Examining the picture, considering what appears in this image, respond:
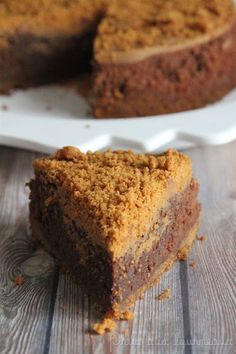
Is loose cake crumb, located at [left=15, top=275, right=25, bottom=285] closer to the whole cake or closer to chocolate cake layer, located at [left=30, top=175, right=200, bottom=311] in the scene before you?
chocolate cake layer, located at [left=30, top=175, right=200, bottom=311]

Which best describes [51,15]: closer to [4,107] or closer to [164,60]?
[4,107]

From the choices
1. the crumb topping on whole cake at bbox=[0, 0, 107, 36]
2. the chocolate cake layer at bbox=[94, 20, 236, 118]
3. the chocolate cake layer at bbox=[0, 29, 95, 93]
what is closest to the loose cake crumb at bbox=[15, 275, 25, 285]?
the chocolate cake layer at bbox=[94, 20, 236, 118]

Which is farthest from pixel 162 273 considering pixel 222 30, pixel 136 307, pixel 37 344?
pixel 222 30

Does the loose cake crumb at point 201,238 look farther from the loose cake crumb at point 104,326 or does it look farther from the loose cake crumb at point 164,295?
the loose cake crumb at point 104,326

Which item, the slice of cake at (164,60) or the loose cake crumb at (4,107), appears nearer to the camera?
the slice of cake at (164,60)

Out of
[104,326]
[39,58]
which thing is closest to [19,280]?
[104,326]

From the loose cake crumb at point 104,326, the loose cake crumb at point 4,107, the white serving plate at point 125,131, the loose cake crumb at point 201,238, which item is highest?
the loose cake crumb at point 4,107

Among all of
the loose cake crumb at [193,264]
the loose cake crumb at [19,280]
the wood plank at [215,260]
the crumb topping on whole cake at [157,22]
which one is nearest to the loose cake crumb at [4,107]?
the crumb topping on whole cake at [157,22]
